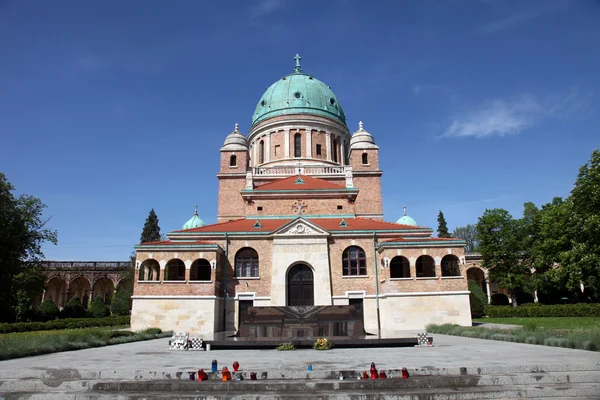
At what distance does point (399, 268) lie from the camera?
98.3ft

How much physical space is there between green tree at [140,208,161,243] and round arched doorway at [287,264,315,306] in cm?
3844

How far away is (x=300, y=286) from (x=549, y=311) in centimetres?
2242

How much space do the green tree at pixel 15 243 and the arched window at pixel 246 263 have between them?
20824mm

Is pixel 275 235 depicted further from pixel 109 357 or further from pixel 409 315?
pixel 109 357

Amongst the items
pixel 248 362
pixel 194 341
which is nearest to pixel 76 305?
pixel 194 341

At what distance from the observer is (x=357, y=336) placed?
18922mm

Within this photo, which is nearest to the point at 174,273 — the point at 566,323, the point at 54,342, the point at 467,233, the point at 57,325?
the point at 57,325

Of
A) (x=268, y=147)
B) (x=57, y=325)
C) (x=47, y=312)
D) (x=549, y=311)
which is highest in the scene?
(x=268, y=147)

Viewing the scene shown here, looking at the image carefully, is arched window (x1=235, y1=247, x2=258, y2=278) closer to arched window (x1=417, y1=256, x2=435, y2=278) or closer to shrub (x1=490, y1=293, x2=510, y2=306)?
arched window (x1=417, y1=256, x2=435, y2=278)

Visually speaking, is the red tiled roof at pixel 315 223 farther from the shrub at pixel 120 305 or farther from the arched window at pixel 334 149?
the shrub at pixel 120 305

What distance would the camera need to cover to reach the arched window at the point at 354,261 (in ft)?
93.5

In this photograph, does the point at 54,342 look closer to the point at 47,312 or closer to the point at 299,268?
the point at 299,268

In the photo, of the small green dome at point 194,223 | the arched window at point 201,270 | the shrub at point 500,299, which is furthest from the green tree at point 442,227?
the arched window at point 201,270

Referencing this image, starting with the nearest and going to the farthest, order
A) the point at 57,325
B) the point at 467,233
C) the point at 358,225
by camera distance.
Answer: the point at 57,325 → the point at 358,225 → the point at 467,233
